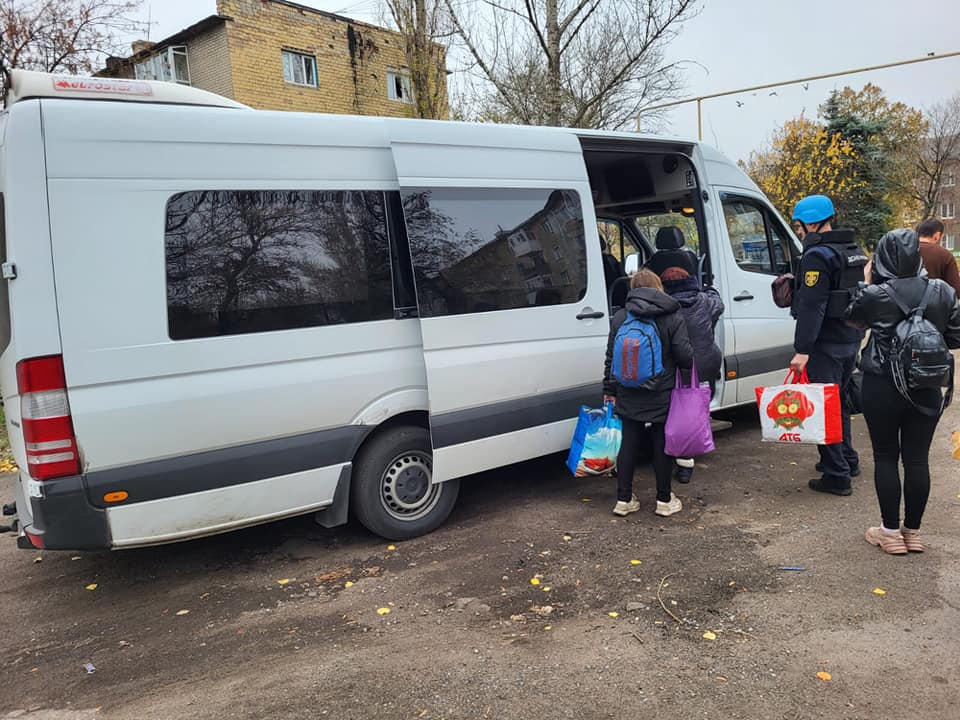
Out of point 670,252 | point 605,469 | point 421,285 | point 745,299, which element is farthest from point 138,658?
point 745,299

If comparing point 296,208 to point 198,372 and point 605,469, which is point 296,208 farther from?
point 605,469

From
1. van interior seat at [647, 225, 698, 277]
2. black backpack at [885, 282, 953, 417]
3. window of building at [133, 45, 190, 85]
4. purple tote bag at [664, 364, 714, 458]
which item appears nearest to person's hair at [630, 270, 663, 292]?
purple tote bag at [664, 364, 714, 458]

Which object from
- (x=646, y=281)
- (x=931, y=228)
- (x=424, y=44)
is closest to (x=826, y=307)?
(x=646, y=281)

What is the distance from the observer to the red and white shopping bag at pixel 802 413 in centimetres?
430

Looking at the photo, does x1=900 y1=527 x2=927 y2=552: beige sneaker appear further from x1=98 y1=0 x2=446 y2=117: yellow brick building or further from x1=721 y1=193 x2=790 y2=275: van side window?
x1=98 y1=0 x2=446 y2=117: yellow brick building

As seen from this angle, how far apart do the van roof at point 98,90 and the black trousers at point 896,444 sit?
3.78 meters

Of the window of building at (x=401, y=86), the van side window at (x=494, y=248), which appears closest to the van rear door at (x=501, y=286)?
the van side window at (x=494, y=248)

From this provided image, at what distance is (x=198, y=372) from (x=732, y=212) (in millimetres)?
4538

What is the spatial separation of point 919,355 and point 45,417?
4.10 metres

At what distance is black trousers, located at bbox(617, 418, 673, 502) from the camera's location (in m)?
4.41

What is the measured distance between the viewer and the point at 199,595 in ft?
12.2

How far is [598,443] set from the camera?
14.8ft

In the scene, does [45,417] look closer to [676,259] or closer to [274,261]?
[274,261]

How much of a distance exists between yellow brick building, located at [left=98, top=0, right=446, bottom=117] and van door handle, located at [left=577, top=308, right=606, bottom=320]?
13747 mm
